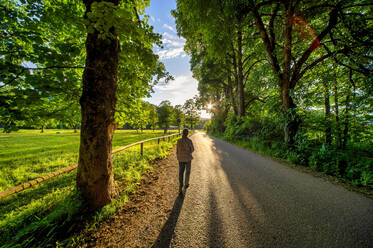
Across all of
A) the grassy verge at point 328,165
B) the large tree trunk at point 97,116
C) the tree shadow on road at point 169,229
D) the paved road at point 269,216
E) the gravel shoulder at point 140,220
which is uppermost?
the large tree trunk at point 97,116

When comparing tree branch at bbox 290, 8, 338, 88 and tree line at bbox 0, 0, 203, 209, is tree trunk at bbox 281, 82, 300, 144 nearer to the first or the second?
tree branch at bbox 290, 8, 338, 88

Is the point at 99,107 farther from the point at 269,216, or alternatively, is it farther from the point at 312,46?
the point at 312,46

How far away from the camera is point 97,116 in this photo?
243 centimetres

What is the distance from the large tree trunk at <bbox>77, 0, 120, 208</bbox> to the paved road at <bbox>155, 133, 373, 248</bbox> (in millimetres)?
1800

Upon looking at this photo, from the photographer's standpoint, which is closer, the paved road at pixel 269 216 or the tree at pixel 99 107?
the paved road at pixel 269 216

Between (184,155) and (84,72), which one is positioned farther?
(184,155)

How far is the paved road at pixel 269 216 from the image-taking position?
1.86m

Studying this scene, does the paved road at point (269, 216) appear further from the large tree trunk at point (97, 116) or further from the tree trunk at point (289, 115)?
the tree trunk at point (289, 115)

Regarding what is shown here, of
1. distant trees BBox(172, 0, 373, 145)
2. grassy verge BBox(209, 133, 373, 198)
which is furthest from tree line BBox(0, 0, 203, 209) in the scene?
distant trees BBox(172, 0, 373, 145)

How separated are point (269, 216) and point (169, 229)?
6.84 feet

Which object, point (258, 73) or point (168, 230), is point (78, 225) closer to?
point (168, 230)

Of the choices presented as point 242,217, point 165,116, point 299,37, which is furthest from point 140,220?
point 165,116

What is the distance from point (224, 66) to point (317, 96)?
37.1 ft

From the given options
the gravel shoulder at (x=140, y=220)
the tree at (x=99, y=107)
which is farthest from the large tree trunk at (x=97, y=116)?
the gravel shoulder at (x=140, y=220)
